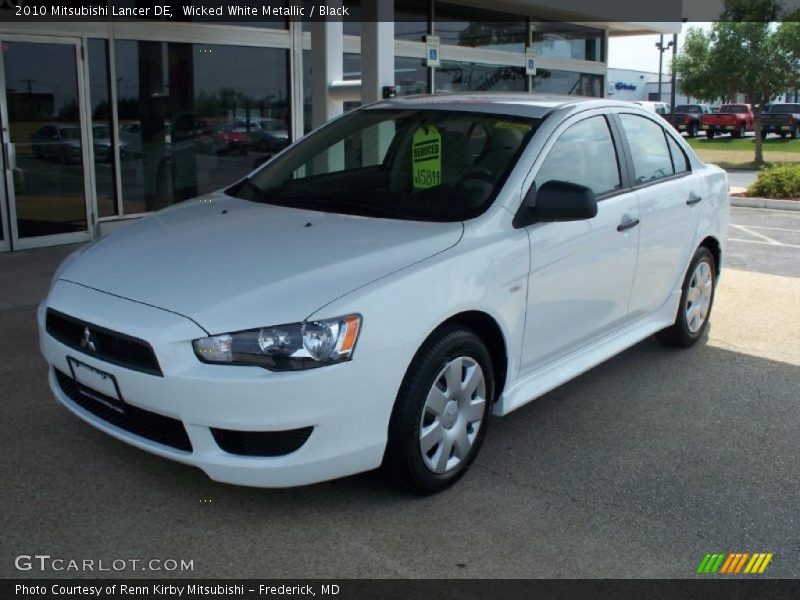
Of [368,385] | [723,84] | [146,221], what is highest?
[723,84]

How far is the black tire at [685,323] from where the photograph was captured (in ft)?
18.8

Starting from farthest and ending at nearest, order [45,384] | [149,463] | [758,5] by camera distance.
A: [758,5] → [45,384] → [149,463]

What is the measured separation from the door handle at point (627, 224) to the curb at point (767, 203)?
10826mm

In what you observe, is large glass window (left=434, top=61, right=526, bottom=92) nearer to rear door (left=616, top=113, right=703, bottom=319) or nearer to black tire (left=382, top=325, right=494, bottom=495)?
rear door (left=616, top=113, right=703, bottom=319)

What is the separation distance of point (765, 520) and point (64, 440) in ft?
10.5

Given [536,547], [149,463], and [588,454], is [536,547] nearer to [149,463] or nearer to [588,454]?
[588,454]

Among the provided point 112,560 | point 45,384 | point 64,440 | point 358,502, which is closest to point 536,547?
point 358,502

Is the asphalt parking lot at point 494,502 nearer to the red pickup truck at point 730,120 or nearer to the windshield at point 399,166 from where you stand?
the windshield at point 399,166

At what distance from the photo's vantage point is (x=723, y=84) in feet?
83.8

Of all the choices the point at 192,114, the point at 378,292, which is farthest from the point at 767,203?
the point at 378,292

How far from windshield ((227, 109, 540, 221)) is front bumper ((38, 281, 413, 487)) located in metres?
1.07

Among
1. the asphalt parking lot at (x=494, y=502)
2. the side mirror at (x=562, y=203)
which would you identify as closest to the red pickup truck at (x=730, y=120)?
the asphalt parking lot at (x=494, y=502)

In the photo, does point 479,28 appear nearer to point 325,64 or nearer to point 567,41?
point 567,41

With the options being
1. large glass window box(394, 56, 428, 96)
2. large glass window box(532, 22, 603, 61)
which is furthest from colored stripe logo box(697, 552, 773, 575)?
large glass window box(532, 22, 603, 61)
